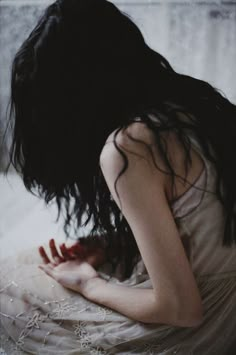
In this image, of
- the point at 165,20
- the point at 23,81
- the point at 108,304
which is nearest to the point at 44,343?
the point at 108,304

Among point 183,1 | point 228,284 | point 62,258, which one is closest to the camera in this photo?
point 228,284

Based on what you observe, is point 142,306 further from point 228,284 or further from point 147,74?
point 147,74

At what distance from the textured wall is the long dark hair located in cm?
59

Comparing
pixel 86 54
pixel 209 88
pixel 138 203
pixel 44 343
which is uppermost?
pixel 86 54

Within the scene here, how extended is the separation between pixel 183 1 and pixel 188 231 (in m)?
0.88

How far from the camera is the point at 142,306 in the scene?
0.83 metres

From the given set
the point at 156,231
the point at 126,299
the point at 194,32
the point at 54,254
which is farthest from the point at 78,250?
A: the point at 194,32

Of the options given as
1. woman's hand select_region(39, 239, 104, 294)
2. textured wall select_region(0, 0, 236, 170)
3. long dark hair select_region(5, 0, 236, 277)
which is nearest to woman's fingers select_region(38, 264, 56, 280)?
woman's hand select_region(39, 239, 104, 294)

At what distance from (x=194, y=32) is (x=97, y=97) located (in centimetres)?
77

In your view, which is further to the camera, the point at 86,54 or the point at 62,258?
the point at 62,258

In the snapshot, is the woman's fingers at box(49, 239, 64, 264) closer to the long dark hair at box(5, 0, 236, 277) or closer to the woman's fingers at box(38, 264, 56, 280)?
the woman's fingers at box(38, 264, 56, 280)

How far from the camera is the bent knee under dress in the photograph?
79 centimetres

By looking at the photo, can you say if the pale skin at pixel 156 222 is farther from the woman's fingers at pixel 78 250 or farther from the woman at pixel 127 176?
the woman's fingers at pixel 78 250

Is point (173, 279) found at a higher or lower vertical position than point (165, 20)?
lower
